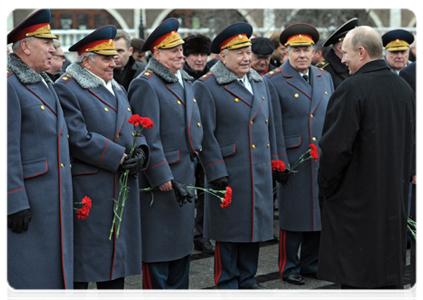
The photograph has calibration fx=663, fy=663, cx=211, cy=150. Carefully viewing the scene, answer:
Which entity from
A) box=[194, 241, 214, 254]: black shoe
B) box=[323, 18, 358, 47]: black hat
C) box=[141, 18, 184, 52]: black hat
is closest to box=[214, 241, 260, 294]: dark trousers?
box=[194, 241, 214, 254]: black shoe

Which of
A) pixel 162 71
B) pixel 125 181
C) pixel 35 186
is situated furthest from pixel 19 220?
pixel 162 71

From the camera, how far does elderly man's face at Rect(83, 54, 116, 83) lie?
4.46 metres

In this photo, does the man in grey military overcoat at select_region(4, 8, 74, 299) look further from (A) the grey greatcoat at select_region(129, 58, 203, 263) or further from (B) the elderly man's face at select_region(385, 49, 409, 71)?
(B) the elderly man's face at select_region(385, 49, 409, 71)

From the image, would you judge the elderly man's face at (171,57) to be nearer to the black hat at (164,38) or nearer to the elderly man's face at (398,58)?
the black hat at (164,38)

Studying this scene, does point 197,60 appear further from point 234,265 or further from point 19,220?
point 19,220

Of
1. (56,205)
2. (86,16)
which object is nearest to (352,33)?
(56,205)

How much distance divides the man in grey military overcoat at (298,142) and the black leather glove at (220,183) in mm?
770

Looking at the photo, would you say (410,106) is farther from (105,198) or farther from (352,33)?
(105,198)

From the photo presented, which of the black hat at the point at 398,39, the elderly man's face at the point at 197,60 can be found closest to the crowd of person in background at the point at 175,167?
the black hat at the point at 398,39

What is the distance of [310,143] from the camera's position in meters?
5.80

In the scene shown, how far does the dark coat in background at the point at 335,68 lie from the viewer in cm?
643

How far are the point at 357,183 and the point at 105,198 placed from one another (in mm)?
1630

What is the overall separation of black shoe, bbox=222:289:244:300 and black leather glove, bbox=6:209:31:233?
6.39 feet

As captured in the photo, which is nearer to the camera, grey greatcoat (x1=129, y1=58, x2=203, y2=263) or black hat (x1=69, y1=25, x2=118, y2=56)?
black hat (x1=69, y1=25, x2=118, y2=56)
